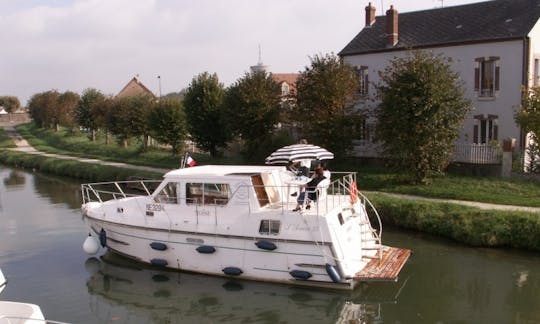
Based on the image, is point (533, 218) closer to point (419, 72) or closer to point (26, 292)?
point (419, 72)

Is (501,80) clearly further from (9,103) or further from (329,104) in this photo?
(9,103)

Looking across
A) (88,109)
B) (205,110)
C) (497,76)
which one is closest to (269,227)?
(497,76)

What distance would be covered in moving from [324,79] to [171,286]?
14869 mm

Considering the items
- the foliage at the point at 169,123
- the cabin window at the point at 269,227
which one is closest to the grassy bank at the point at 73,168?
the foliage at the point at 169,123

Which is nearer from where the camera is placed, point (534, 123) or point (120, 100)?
point (534, 123)

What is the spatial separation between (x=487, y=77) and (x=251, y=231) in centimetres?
1818

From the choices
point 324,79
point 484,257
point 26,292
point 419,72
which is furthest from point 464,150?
point 26,292

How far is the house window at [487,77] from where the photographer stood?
26953 mm

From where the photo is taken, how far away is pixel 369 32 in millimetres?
33906

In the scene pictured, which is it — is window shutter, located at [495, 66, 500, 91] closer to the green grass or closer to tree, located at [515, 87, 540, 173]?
tree, located at [515, 87, 540, 173]

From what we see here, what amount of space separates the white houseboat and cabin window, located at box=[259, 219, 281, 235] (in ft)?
0.09

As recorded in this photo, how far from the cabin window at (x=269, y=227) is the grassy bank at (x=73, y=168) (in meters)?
17.1

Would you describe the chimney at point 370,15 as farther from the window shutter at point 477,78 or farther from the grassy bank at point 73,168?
the grassy bank at point 73,168

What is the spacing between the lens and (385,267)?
14.4 meters
